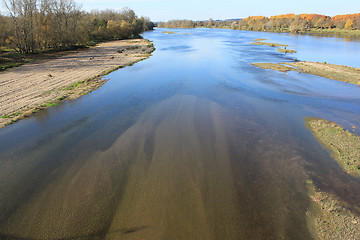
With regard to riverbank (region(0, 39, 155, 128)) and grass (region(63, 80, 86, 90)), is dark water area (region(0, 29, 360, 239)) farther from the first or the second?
grass (region(63, 80, 86, 90))

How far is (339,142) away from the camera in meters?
10.1

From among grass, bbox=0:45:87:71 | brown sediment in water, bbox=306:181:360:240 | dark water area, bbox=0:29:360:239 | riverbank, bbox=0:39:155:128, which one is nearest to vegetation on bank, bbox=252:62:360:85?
dark water area, bbox=0:29:360:239

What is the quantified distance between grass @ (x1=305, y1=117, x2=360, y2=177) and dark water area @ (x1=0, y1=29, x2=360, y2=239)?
434mm

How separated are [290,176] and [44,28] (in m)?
45.5

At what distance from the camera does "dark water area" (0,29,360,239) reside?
6207 mm

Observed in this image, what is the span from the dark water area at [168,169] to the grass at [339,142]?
434mm

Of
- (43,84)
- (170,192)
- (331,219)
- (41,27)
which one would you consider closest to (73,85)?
(43,84)

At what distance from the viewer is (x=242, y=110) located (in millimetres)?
14594

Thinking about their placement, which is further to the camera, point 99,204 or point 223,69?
point 223,69

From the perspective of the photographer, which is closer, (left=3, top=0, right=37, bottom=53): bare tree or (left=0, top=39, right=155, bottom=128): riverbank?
(left=0, top=39, right=155, bottom=128): riverbank

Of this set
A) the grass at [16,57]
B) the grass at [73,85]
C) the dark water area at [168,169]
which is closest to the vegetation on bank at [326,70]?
the dark water area at [168,169]

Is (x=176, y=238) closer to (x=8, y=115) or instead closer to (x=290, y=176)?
(x=290, y=176)

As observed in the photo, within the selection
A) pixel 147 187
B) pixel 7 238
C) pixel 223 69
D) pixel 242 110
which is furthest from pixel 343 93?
pixel 7 238

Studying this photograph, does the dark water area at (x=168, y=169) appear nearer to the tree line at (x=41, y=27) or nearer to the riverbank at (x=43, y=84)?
the riverbank at (x=43, y=84)
